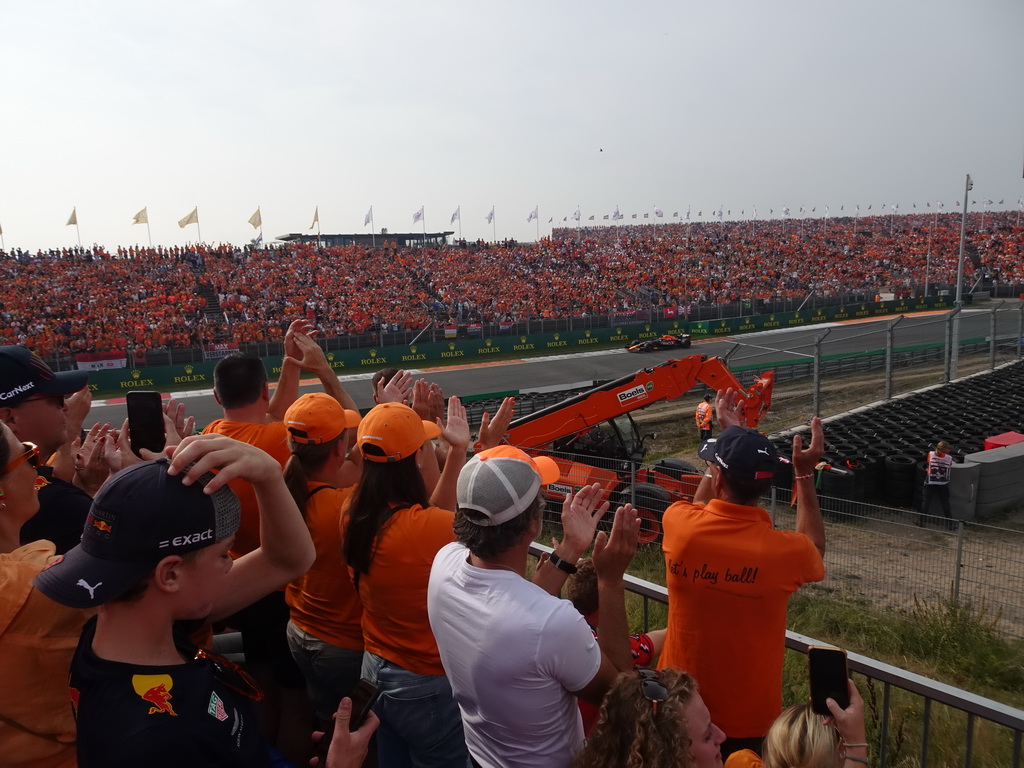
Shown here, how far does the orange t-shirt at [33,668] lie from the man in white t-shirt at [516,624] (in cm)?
106

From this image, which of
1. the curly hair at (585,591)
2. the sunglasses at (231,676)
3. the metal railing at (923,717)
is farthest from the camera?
the curly hair at (585,591)

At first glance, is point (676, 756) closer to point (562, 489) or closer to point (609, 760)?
point (609, 760)

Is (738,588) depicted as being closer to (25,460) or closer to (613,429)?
(25,460)

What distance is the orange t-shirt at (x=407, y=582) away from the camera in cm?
265

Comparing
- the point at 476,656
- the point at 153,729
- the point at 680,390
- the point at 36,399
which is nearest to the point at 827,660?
the point at 476,656

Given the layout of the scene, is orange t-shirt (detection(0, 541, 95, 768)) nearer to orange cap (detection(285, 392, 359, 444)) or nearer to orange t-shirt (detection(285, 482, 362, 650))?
orange t-shirt (detection(285, 482, 362, 650))

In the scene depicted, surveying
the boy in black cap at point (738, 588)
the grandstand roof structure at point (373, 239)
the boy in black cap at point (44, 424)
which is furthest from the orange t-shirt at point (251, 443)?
the grandstand roof structure at point (373, 239)

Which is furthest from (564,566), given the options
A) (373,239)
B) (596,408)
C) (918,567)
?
(373,239)

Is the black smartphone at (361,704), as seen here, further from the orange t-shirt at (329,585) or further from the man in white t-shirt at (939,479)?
the man in white t-shirt at (939,479)

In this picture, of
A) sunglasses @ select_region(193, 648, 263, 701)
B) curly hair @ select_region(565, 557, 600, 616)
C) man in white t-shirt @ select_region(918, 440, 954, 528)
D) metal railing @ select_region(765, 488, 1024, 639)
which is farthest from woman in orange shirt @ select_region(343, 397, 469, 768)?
man in white t-shirt @ select_region(918, 440, 954, 528)

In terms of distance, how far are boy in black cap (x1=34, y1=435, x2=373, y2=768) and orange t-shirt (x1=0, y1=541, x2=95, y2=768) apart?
23cm

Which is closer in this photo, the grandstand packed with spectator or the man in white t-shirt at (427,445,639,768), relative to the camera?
the man in white t-shirt at (427,445,639,768)

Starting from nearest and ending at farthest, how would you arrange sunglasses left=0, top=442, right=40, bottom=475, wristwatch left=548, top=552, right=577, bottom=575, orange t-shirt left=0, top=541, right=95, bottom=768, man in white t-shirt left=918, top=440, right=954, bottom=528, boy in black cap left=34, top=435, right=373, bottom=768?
boy in black cap left=34, top=435, right=373, bottom=768 → orange t-shirt left=0, top=541, right=95, bottom=768 → sunglasses left=0, top=442, right=40, bottom=475 → wristwatch left=548, top=552, right=577, bottom=575 → man in white t-shirt left=918, top=440, right=954, bottom=528

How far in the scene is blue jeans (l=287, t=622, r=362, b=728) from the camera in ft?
9.75
